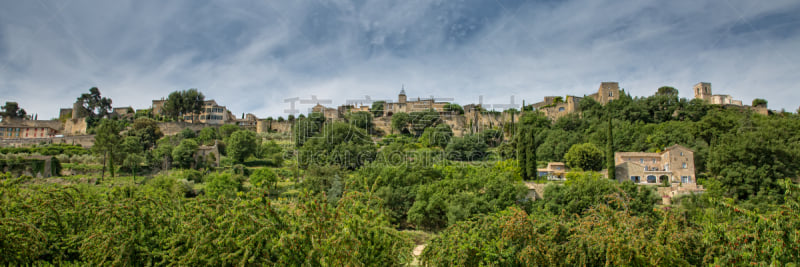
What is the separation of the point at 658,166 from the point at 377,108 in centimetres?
4899

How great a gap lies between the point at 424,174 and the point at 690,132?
24.1 m

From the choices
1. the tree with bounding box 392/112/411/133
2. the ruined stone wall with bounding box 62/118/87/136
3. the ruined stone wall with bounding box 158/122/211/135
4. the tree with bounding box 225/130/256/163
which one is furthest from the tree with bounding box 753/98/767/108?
the ruined stone wall with bounding box 62/118/87/136

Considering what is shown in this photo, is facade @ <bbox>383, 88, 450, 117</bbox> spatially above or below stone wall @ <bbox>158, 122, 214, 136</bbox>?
above

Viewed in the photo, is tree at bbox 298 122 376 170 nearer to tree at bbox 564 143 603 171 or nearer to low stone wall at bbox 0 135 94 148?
tree at bbox 564 143 603 171

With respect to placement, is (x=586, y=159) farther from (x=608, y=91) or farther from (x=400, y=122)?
(x=400, y=122)

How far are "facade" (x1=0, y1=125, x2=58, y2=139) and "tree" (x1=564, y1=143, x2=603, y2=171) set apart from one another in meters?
57.8

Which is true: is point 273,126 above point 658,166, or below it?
above

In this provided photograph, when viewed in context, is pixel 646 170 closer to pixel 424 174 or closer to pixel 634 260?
pixel 424 174

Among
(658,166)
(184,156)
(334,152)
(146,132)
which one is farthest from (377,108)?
(658,166)

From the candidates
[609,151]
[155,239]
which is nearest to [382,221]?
[155,239]

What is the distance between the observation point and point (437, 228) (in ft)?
72.5

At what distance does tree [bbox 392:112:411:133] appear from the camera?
5822 cm

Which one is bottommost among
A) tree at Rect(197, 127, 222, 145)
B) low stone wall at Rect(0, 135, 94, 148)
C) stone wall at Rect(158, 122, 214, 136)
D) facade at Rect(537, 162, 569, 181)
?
facade at Rect(537, 162, 569, 181)

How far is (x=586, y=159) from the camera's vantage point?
3108cm
